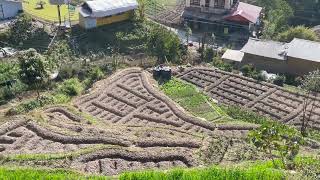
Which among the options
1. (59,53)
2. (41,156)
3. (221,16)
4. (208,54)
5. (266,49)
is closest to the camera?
(41,156)

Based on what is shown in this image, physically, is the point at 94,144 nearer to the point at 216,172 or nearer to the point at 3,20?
the point at 216,172

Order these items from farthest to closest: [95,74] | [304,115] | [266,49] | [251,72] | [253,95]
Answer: [266,49]
[251,72]
[95,74]
[253,95]
[304,115]

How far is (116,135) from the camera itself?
26.7 meters

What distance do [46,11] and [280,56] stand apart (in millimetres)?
25215

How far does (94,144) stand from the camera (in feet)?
84.3

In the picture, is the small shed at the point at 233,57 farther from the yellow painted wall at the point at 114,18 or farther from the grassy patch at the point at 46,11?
the grassy patch at the point at 46,11

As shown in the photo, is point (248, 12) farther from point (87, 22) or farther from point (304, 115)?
point (304, 115)

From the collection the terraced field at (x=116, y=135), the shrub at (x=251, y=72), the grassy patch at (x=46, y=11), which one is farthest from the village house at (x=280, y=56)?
the grassy patch at (x=46, y=11)

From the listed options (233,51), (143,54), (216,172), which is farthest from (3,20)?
(216,172)

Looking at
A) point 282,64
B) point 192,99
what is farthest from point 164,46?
point 282,64

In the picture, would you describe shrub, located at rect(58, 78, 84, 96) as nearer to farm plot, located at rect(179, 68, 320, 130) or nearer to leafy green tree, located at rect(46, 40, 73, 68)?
leafy green tree, located at rect(46, 40, 73, 68)

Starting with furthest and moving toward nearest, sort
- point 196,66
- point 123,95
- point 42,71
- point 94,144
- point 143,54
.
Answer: point 143,54 → point 196,66 → point 123,95 → point 42,71 → point 94,144

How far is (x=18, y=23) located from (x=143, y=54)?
1225 cm

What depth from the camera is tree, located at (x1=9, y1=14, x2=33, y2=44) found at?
4336 centimetres
